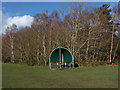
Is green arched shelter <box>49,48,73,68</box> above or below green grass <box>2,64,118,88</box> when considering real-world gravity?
above

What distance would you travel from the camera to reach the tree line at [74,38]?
2217cm

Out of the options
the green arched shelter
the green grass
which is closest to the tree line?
the green arched shelter

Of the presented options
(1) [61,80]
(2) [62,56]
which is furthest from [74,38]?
(1) [61,80]

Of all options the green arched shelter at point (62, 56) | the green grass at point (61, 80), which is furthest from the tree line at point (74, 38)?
the green grass at point (61, 80)

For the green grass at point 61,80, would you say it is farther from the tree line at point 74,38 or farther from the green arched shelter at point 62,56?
the tree line at point 74,38

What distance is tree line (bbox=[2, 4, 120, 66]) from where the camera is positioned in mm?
22172

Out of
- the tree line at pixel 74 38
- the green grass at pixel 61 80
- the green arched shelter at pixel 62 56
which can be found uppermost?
the tree line at pixel 74 38

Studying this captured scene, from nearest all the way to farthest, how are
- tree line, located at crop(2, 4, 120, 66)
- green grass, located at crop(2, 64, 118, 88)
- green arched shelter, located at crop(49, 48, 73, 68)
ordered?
green grass, located at crop(2, 64, 118, 88)
green arched shelter, located at crop(49, 48, 73, 68)
tree line, located at crop(2, 4, 120, 66)

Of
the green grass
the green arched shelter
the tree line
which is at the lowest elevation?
the green grass

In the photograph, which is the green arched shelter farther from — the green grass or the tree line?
the green grass

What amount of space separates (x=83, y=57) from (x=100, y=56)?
10.7 feet

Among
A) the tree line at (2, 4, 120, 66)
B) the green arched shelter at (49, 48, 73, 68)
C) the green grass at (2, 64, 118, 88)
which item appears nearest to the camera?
the green grass at (2, 64, 118, 88)

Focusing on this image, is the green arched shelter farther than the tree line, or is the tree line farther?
the tree line

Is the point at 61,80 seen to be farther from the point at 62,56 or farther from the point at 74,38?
the point at 74,38
